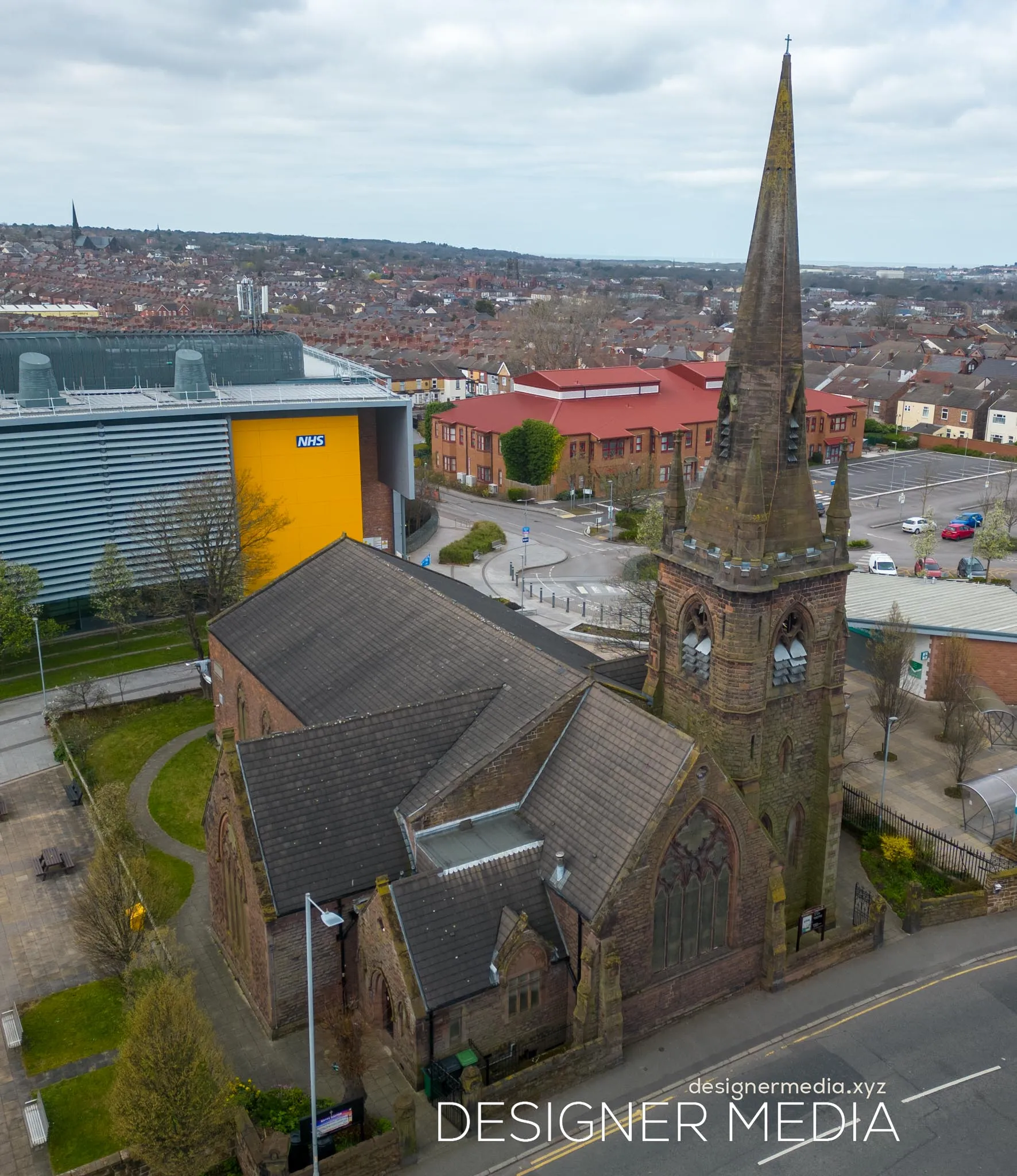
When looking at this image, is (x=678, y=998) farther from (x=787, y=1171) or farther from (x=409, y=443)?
(x=409, y=443)

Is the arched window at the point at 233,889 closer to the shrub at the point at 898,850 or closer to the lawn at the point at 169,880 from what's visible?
the lawn at the point at 169,880

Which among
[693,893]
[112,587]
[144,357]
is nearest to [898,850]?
[693,893]

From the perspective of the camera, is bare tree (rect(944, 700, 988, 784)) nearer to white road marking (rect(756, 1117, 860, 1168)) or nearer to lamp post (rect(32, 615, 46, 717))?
white road marking (rect(756, 1117, 860, 1168))

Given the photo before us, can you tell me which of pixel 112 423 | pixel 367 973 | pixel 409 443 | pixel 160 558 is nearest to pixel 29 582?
pixel 160 558

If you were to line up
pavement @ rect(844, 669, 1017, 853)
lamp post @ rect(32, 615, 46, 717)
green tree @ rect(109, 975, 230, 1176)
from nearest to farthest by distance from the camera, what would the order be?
green tree @ rect(109, 975, 230, 1176), pavement @ rect(844, 669, 1017, 853), lamp post @ rect(32, 615, 46, 717)

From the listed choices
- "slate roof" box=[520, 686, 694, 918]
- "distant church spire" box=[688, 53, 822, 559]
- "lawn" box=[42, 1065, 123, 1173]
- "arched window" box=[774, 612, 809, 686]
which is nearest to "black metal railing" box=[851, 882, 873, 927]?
"arched window" box=[774, 612, 809, 686]

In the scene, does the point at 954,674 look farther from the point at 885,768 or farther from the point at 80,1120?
the point at 80,1120

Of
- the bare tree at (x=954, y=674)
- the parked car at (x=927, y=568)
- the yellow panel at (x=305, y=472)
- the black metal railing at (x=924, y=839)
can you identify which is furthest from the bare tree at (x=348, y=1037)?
the parked car at (x=927, y=568)
